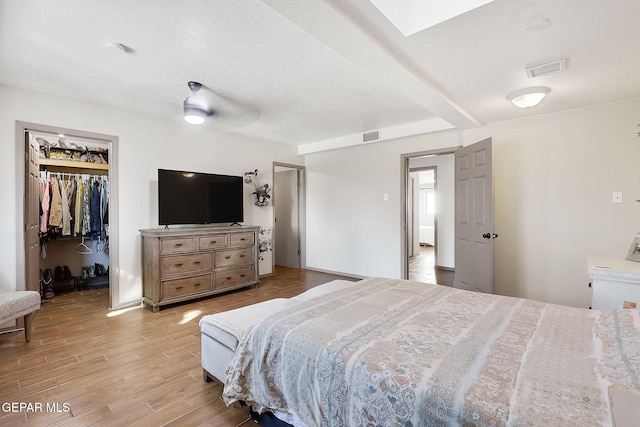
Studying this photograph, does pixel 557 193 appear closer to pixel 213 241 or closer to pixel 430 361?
pixel 430 361

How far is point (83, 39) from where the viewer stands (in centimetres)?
209

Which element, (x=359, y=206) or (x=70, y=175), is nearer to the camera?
(x=70, y=175)

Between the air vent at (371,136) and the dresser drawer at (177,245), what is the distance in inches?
118

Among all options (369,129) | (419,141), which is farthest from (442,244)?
(369,129)

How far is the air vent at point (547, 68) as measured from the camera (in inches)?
87.6

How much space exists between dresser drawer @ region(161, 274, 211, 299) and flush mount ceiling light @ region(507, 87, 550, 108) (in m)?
3.97

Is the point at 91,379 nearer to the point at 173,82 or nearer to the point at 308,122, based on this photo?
the point at 173,82

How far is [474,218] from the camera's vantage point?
3.59m

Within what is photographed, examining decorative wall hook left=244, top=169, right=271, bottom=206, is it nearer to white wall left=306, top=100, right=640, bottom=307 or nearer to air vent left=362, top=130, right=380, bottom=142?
air vent left=362, top=130, right=380, bottom=142

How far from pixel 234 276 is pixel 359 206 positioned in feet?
7.69

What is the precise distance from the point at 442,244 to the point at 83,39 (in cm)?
587

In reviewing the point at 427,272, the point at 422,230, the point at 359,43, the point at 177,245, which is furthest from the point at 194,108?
the point at 422,230

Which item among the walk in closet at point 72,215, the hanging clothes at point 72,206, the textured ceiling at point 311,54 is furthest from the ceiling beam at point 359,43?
the hanging clothes at point 72,206

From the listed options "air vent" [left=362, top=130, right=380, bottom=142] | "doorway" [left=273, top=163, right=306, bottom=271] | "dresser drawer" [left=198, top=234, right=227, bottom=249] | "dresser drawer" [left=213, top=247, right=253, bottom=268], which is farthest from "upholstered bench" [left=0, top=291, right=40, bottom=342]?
"air vent" [left=362, top=130, right=380, bottom=142]
